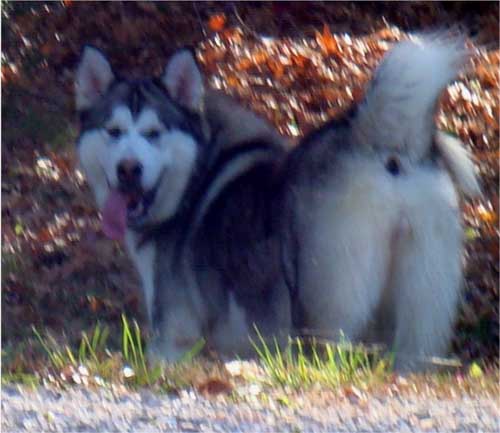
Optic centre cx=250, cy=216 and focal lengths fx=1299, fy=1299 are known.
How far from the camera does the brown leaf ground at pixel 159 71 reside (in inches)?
329

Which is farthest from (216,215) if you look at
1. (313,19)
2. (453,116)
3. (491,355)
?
(313,19)

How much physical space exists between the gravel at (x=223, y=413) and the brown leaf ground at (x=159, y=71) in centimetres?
216

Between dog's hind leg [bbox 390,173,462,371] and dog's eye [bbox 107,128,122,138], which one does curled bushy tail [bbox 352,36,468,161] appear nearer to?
dog's hind leg [bbox 390,173,462,371]

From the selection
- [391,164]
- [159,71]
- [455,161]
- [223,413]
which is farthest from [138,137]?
[159,71]

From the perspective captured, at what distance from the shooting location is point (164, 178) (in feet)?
23.3

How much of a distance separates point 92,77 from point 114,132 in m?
0.46

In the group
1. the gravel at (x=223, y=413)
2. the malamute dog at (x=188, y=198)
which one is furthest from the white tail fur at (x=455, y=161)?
the gravel at (x=223, y=413)

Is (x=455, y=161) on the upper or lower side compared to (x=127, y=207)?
lower

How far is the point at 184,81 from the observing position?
7.19 metres

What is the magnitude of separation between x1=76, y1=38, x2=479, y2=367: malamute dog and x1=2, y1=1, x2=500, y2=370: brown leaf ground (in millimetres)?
972

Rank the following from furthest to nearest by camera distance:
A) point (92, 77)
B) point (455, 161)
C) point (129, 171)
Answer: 1. point (92, 77)
2. point (129, 171)
3. point (455, 161)

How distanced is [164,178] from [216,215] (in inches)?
14.5

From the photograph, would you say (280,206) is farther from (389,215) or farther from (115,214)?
(115,214)

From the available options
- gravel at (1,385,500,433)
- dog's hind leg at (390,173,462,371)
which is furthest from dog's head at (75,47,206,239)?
gravel at (1,385,500,433)
